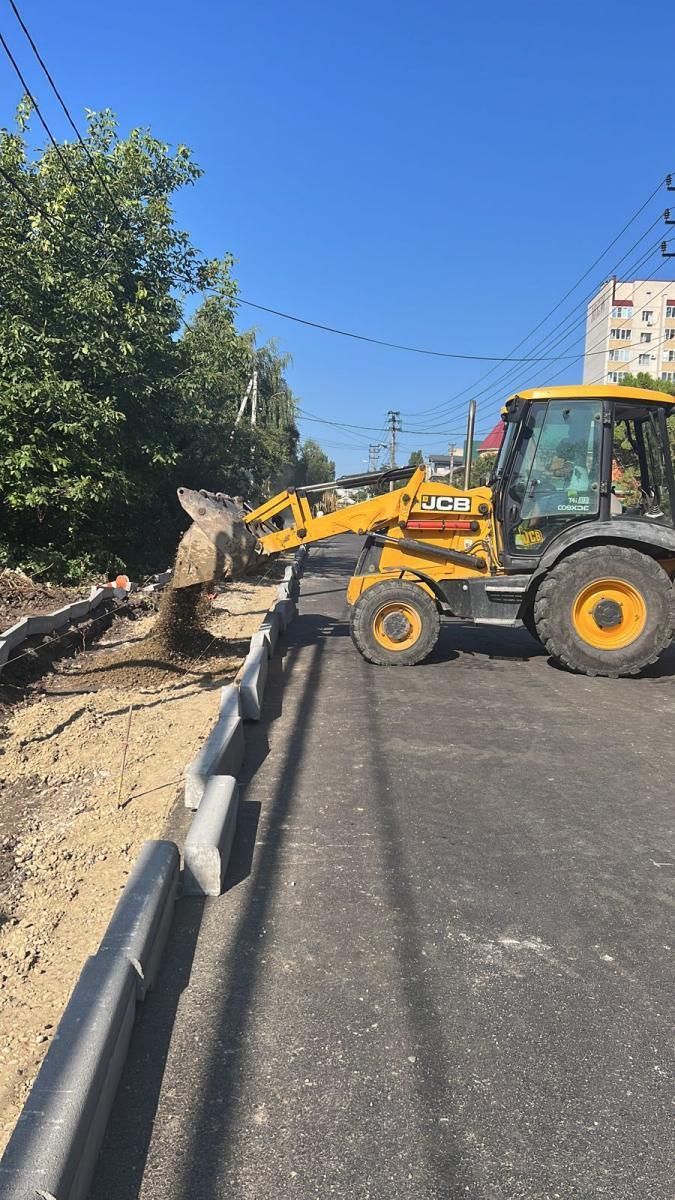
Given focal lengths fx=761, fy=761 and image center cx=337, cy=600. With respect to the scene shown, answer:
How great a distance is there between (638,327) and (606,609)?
318 ft

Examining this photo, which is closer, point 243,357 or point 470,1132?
point 470,1132

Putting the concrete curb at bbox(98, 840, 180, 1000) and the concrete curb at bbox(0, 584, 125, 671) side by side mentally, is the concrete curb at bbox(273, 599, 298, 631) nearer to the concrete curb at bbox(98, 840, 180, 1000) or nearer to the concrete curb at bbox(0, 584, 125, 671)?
the concrete curb at bbox(0, 584, 125, 671)

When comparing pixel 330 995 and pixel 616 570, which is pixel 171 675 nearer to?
pixel 616 570

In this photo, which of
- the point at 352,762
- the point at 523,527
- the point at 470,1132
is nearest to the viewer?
the point at 470,1132

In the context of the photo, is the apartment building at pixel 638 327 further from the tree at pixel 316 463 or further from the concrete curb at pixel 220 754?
the concrete curb at pixel 220 754

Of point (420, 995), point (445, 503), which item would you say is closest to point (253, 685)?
point (445, 503)

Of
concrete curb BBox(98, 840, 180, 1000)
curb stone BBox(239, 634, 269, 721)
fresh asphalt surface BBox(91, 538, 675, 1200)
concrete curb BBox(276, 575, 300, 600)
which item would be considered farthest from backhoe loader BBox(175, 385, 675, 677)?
concrete curb BBox(98, 840, 180, 1000)

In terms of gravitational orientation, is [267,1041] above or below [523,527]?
below

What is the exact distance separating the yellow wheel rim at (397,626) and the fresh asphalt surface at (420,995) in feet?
8.99

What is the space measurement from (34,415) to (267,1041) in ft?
37.8

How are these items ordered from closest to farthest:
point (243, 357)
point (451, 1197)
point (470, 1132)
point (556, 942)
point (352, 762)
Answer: point (451, 1197)
point (470, 1132)
point (556, 942)
point (352, 762)
point (243, 357)

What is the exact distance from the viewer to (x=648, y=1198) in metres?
2.12

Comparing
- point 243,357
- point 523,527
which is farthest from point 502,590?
point 243,357

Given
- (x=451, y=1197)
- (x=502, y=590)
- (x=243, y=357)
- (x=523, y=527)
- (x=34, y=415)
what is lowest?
(x=451, y=1197)
